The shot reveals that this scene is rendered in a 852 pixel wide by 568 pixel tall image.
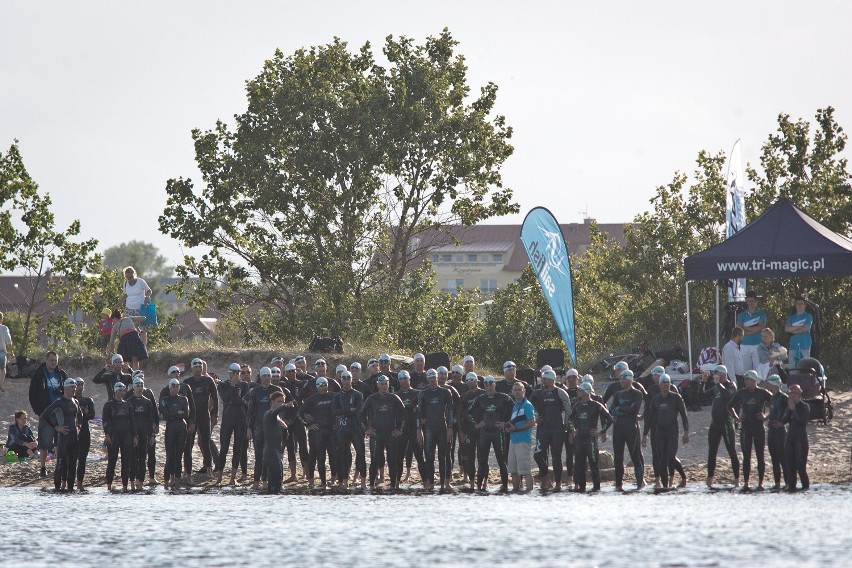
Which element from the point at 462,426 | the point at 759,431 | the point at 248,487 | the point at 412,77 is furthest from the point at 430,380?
the point at 412,77

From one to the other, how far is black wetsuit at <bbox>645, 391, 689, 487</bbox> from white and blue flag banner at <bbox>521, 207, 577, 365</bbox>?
503cm

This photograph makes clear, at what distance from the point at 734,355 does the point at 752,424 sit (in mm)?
4328

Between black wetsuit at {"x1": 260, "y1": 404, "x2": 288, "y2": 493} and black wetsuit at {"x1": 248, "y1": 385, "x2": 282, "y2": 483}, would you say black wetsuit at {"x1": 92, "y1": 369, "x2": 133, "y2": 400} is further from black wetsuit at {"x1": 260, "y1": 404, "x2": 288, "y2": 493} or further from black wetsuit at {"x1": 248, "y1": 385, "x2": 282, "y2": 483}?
black wetsuit at {"x1": 260, "y1": 404, "x2": 288, "y2": 493}

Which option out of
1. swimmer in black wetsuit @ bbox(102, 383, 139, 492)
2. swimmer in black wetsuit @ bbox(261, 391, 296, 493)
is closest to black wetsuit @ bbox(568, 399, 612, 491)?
swimmer in black wetsuit @ bbox(261, 391, 296, 493)

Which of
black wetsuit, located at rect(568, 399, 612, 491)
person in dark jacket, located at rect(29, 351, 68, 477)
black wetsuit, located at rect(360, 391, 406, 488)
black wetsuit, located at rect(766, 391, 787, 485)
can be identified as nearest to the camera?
black wetsuit, located at rect(766, 391, 787, 485)

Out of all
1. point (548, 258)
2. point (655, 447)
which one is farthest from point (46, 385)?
point (655, 447)

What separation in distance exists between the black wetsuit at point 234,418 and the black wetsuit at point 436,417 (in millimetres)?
3338

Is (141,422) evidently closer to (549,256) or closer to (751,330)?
(549,256)

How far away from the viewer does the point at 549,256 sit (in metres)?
27.3

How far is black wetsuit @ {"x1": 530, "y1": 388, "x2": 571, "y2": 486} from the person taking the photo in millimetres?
22344

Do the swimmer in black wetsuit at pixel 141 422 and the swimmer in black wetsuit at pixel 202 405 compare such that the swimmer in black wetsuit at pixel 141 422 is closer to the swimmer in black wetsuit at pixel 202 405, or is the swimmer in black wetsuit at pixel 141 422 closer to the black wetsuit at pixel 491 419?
the swimmer in black wetsuit at pixel 202 405

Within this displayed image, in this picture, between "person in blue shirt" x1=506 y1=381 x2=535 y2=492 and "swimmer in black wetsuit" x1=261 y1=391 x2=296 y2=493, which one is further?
"swimmer in black wetsuit" x1=261 y1=391 x2=296 y2=493

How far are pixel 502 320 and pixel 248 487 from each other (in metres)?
19.2

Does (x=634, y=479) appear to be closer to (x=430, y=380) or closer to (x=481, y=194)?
(x=430, y=380)
